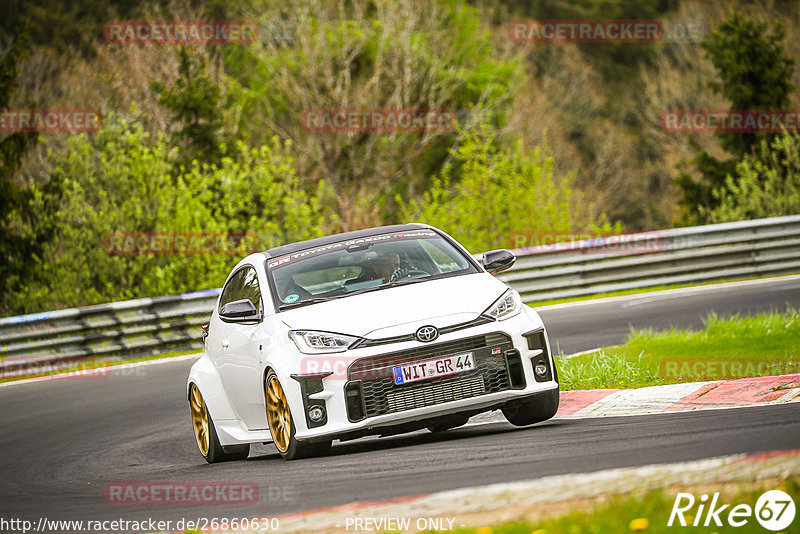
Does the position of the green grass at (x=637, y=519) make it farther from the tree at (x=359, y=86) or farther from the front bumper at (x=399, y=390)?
the tree at (x=359, y=86)

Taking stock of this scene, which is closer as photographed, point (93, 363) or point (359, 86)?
point (93, 363)

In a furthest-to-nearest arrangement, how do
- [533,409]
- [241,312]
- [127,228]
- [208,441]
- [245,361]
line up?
[127,228] < [208,441] < [245,361] < [241,312] < [533,409]

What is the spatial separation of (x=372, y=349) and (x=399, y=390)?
32 cm

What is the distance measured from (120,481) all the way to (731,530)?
519 cm

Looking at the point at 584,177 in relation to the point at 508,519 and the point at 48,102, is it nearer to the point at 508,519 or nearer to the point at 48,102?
the point at 48,102

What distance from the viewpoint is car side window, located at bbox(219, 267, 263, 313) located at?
9117 mm

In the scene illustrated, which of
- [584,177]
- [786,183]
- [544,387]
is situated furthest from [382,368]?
[584,177]

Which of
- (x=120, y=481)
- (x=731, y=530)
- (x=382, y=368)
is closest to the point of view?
(x=731, y=530)

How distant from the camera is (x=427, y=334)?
7750 millimetres

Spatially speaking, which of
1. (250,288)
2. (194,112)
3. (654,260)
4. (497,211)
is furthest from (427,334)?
(194,112)

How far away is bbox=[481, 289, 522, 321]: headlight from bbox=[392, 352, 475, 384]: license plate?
1.44ft

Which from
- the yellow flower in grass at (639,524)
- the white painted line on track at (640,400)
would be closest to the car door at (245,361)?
the white painted line on track at (640,400)

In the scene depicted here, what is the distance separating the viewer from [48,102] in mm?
45750

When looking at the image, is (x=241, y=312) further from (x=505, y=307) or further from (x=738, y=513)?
(x=738, y=513)
